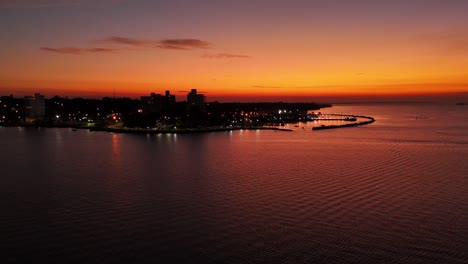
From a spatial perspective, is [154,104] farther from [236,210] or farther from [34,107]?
[236,210]

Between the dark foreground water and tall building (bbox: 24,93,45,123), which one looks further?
tall building (bbox: 24,93,45,123)

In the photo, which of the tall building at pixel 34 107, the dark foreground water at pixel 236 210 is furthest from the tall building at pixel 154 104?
the dark foreground water at pixel 236 210

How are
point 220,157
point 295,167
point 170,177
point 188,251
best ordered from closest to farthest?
point 188,251 < point 170,177 < point 295,167 < point 220,157

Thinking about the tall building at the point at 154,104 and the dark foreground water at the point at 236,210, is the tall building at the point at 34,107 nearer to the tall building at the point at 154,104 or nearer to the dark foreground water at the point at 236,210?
the tall building at the point at 154,104

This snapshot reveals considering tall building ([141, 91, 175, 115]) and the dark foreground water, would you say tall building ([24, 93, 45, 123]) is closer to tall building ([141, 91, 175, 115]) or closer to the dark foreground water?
tall building ([141, 91, 175, 115])

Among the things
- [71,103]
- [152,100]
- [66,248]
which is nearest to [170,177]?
[66,248]

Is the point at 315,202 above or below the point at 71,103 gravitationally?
below

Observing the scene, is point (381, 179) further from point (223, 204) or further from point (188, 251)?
point (188, 251)

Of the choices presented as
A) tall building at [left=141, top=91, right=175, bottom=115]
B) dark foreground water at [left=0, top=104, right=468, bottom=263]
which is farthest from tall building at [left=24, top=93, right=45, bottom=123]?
dark foreground water at [left=0, top=104, right=468, bottom=263]

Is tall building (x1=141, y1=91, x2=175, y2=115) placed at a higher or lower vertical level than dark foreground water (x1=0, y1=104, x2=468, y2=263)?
higher
